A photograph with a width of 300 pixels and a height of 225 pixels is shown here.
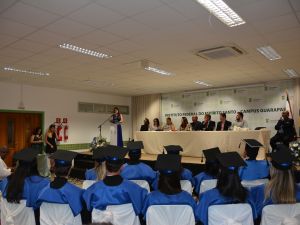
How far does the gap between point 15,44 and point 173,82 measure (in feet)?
17.8

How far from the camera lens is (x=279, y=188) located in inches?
88.0

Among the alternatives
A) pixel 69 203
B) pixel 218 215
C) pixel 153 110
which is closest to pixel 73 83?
pixel 153 110

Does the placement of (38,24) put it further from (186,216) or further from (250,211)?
(250,211)

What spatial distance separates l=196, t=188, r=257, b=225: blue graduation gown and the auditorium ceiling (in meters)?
2.45

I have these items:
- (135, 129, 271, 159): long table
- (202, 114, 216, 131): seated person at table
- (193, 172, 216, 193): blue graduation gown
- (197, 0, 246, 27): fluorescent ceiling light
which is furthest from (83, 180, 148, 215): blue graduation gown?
(202, 114, 216, 131): seated person at table

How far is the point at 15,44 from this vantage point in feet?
16.9

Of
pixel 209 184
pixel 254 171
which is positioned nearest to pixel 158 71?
pixel 254 171

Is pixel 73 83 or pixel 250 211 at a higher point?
pixel 73 83

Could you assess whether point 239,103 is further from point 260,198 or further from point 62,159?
point 62,159

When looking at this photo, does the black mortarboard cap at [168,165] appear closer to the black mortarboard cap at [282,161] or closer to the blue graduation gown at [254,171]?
the black mortarboard cap at [282,161]

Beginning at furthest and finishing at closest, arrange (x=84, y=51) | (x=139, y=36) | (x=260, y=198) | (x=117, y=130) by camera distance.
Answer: (x=117, y=130) → (x=84, y=51) → (x=139, y=36) → (x=260, y=198)

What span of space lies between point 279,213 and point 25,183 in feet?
7.57

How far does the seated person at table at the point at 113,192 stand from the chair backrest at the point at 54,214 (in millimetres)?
225

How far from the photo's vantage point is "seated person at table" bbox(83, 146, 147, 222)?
2.29m
